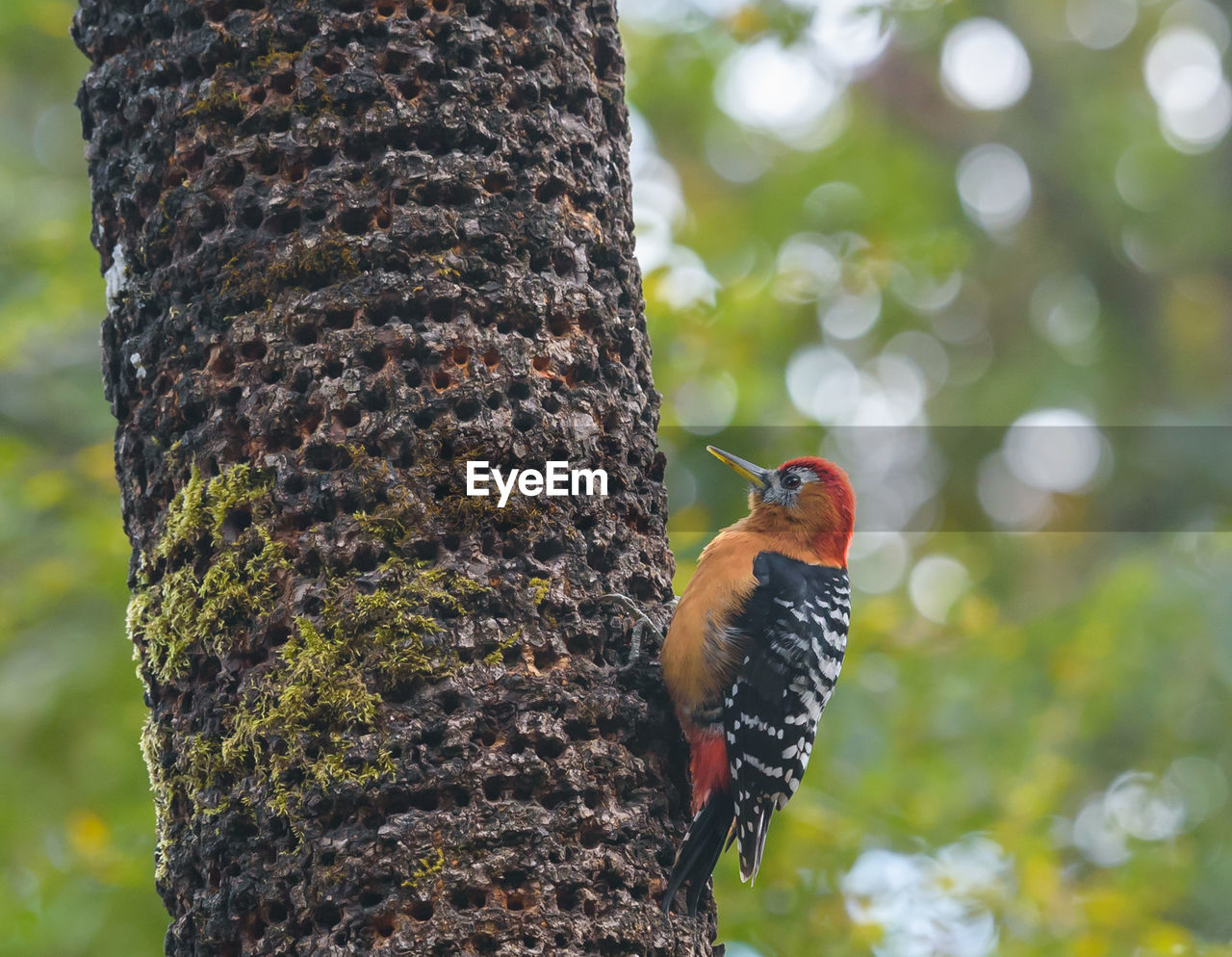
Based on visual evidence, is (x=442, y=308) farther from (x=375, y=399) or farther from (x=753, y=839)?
(x=753, y=839)

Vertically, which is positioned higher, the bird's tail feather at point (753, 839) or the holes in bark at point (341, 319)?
the holes in bark at point (341, 319)

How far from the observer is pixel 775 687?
3779 millimetres

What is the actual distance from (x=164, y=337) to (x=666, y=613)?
54.9 inches

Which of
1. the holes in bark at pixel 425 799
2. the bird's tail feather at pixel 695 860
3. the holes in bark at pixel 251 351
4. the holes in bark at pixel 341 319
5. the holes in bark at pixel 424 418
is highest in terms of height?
the holes in bark at pixel 341 319

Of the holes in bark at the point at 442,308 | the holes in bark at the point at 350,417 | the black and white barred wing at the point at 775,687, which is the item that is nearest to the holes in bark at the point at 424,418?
the holes in bark at the point at 350,417

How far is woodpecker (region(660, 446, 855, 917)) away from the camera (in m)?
3.15

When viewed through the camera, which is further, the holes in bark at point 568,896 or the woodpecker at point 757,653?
the woodpecker at point 757,653

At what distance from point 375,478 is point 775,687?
1575mm

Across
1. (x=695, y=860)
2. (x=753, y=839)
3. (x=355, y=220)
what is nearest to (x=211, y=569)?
(x=355, y=220)

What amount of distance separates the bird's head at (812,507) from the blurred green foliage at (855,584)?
36.1 inches

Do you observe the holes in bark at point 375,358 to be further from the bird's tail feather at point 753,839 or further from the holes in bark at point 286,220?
the bird's tail feather at point 753,839

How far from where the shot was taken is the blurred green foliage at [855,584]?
17.1ft

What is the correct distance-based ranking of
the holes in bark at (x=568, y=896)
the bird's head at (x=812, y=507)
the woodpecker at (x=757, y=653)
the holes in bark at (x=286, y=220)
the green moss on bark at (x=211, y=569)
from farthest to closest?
the bird's head at (x=812, y=507) < the woodpecker at (x=757, y=653) < the holes in bark at (x=286, y=220) < the green moss on bark at (x=211, y=569) < the holes in bark at (x=568, y=896)

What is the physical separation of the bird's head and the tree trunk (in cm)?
149
